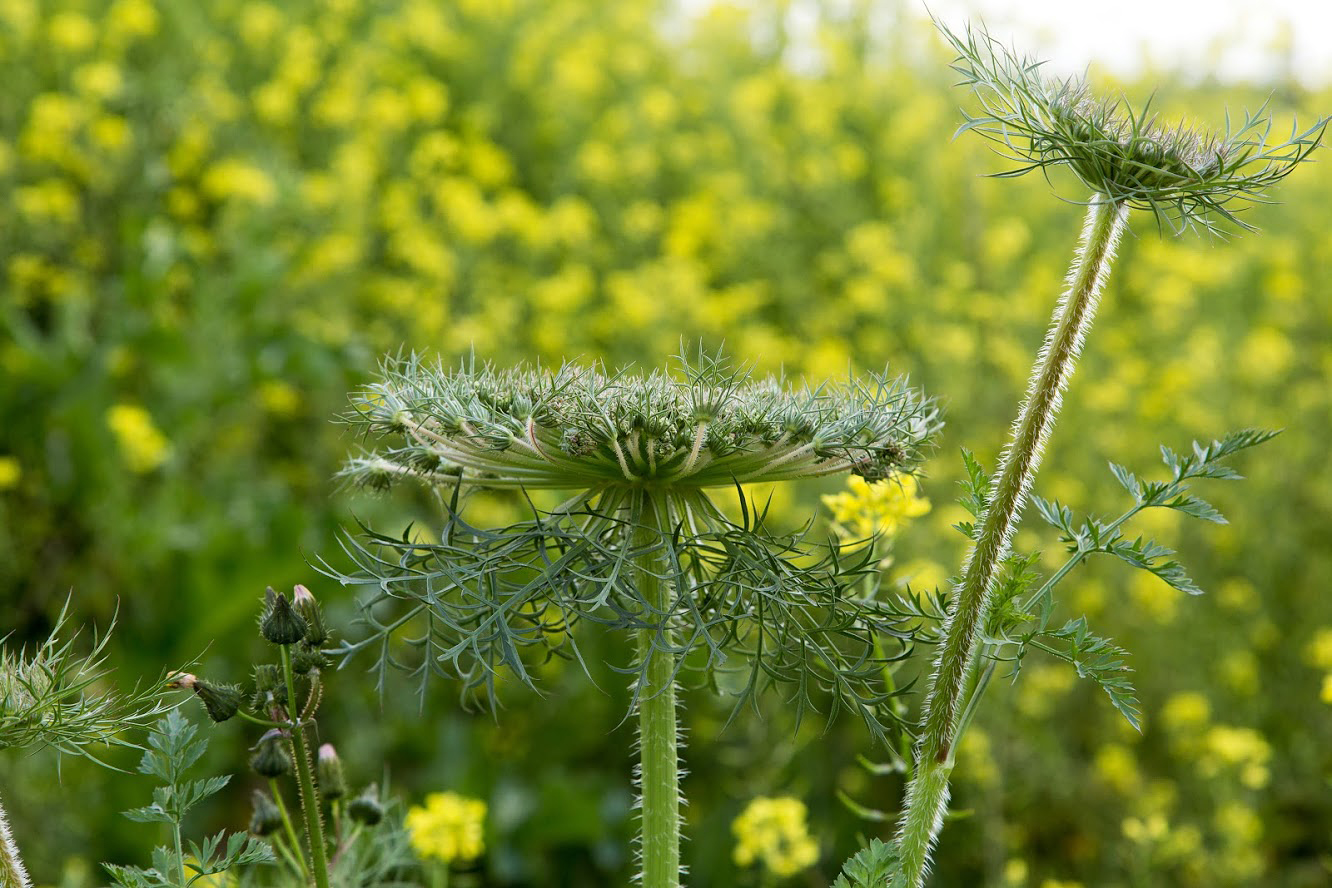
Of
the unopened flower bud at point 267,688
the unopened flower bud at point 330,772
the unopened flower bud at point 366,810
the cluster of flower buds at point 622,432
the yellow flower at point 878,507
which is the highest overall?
the yellow flower at point 878,507

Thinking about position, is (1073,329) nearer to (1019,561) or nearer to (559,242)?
(1019,561)

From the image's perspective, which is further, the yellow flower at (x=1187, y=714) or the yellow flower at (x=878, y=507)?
the yellow flower at (x=1187, y=714)

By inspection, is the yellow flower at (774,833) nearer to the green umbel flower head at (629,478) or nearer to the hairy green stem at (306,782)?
the green umbel flower head at (629,478)

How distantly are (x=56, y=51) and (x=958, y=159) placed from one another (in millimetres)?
4346

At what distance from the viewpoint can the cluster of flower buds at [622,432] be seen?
1077mm

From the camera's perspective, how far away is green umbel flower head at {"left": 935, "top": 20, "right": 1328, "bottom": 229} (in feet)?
3.41

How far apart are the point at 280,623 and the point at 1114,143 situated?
0.83 metres

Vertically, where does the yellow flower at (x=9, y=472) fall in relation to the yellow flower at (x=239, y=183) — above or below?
below

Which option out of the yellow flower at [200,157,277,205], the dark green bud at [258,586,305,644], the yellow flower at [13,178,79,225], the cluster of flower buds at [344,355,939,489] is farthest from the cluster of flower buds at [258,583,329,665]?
the yellow flower at [13,178,79,225]

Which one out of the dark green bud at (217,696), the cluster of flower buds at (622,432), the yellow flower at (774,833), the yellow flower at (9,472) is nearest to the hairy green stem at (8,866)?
the dark green bud at (217,696)

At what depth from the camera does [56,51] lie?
5.87 meters

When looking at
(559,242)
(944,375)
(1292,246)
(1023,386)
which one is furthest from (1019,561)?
(1292,246)

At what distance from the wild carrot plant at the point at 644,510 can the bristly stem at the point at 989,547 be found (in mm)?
64

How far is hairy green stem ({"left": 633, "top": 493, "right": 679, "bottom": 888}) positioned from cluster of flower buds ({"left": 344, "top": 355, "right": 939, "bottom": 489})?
0.06m
